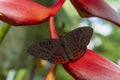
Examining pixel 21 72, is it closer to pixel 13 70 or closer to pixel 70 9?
pixel 13 70

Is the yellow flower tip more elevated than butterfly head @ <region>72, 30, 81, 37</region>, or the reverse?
butterfly head @ <region>72, 30, 81, 37</region>

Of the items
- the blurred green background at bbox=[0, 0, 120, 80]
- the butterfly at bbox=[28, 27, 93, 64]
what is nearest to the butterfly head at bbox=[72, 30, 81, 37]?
the butterfly at bbox=[28, 27, 93, 64]

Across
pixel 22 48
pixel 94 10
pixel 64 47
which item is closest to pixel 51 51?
pixel 64 47

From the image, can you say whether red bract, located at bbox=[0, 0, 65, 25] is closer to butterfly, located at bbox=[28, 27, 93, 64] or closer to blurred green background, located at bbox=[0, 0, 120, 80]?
butterfly, located at bbox=[28, 27, 93, 64]

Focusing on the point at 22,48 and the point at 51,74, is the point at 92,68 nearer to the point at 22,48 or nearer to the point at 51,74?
the point at 51,74

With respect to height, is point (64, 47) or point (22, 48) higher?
point (64, 47)

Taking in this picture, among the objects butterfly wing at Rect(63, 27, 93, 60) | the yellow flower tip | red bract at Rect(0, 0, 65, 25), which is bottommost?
the yellow flower tip

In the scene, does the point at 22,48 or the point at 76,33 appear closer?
the point at 76,33
